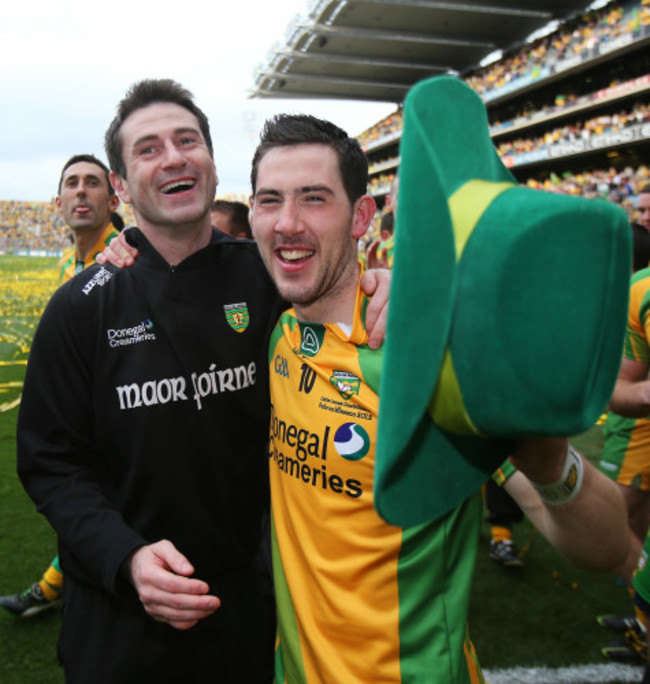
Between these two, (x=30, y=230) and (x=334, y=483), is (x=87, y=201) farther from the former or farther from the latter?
(x=30, y=230)

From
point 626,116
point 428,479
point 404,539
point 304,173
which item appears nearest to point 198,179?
point 304,173

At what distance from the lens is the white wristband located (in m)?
1.03

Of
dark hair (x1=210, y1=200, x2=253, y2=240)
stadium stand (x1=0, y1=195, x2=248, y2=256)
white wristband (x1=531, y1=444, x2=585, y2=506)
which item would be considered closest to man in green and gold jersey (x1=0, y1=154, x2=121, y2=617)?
dark hair (x1=210, y1=200, x2=253, y2=240)

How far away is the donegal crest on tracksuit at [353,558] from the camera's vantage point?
1.42 meters

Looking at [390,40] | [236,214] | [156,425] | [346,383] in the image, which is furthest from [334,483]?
[390,40]

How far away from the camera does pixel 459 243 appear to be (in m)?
0.70

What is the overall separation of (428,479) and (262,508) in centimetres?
112

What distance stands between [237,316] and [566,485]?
3.48 ft

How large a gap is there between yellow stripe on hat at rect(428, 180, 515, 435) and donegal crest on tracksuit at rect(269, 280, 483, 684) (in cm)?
72

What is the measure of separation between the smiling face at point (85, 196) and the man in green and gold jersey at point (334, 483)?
292 centimetres

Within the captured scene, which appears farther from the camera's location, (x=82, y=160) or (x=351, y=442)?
(x=82, y=160)

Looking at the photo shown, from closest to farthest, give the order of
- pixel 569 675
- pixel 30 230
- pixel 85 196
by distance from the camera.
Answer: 1. pixel 569 675
2. pixel 85 196
3. pixel 30 230

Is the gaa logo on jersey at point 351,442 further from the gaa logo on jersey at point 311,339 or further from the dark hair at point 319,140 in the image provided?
the dark hair at point 319,140

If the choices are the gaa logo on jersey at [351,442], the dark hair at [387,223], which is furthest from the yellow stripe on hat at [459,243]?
the dark hair at [387,223]
